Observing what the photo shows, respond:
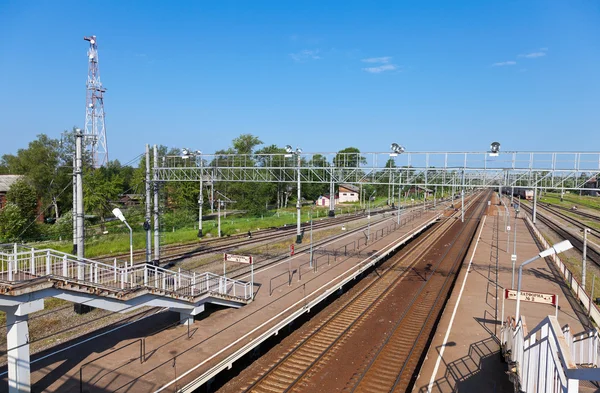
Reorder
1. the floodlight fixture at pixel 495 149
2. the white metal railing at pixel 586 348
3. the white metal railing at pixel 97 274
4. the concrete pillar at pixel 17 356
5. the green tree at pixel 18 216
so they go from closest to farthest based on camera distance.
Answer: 1. the white metal railing at pixel 586 348
2. the concrete pillar at pixel 17 356
3. the white metal railing at pixel 97 274
4. the floodlight fixture at pixel 495 149
5. the green tree at pixel 18 216

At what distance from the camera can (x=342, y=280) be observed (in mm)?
22141

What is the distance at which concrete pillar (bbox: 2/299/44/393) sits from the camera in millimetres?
9906

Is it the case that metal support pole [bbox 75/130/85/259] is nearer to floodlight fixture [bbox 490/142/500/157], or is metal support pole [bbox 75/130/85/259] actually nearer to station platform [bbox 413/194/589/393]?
station platform [bbox 413/194/589/393]

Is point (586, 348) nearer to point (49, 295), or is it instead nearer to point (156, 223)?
point (49, 295)

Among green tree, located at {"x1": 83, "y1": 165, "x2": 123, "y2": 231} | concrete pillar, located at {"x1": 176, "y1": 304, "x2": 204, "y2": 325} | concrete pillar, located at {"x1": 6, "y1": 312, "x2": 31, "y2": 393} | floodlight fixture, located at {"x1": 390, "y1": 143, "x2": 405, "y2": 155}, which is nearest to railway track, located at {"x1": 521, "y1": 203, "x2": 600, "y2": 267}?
floodlight fixture, located at {"x1": 390, "y1": 143, "x2": 405, "y2": 155}

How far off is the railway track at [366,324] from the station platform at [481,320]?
926 millimetres

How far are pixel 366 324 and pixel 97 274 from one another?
10.8m

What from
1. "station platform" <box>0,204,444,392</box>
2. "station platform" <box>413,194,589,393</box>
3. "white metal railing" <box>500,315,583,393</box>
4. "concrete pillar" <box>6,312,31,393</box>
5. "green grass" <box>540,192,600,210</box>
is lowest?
"green grass" <box>540,192,600,210</box>

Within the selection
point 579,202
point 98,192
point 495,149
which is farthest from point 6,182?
point 579,202

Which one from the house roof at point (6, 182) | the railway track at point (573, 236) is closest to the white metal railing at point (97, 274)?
the railway track at point (573, 236)

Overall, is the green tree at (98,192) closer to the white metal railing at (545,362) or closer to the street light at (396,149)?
the street light at (396,149)

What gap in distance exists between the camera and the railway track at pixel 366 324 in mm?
12672

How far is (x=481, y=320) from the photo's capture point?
17094 mm

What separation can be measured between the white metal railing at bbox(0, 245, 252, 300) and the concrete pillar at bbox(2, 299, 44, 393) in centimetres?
77
